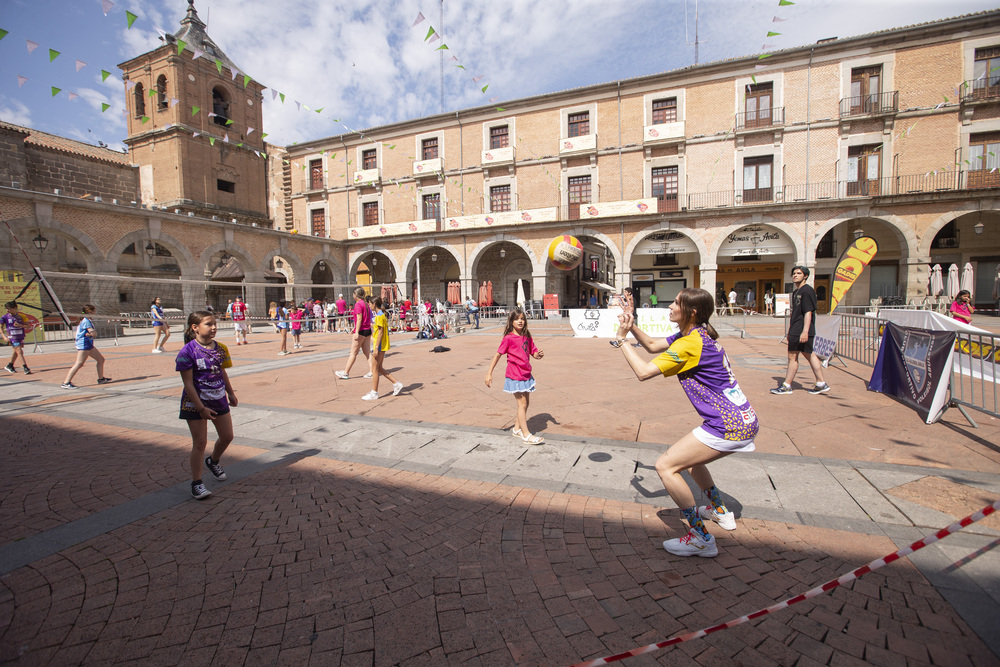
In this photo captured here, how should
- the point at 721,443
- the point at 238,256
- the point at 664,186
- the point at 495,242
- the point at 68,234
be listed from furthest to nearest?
the point at 495,242 < the point at 664,186 < the point at 238,256 < the point at 68,234 < the point at 721,443

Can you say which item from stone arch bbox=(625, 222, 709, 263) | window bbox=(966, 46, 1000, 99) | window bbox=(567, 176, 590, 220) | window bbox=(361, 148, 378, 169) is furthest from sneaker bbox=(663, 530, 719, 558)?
window bbox=(361, 148, 378, 169)

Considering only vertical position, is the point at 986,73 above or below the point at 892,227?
above

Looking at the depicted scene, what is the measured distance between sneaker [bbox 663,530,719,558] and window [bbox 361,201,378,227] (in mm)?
29956

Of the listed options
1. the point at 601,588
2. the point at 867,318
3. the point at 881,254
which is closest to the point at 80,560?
the point at 601,588

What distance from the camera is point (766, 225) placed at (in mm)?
21531

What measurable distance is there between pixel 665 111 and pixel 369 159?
19004 mm

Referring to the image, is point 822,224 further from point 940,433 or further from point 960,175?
point 940,433

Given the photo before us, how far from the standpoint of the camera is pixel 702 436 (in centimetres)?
259

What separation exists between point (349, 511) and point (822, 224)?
81.4 feet

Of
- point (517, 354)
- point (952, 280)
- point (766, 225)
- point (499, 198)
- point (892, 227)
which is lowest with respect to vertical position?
point (517, 354)

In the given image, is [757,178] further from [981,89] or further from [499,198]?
[499,198]

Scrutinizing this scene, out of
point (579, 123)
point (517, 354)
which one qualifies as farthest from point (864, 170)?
point (517, 354)

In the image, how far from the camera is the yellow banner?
8.30m

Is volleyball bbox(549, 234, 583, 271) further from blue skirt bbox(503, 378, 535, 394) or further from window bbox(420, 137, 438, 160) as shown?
window bbox(420, 137, 438, 160)
